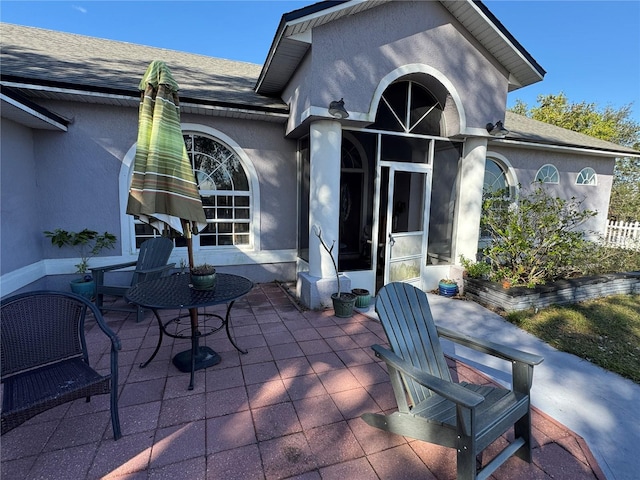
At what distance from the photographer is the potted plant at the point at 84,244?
4758 millimetres

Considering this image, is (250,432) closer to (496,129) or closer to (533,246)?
(533,246)

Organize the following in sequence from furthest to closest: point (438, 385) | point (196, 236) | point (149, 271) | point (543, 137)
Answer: point (543, 137) < point (196, 236) < point (149, 271) < point (438, 385)

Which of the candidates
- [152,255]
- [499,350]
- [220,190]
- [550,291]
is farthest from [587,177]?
[152,255]

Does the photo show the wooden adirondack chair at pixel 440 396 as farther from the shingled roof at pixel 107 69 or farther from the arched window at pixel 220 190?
the shingled roof at pixel 107 69

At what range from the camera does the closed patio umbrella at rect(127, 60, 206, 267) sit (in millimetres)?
2736

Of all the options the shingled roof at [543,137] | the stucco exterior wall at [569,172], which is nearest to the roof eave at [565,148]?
the shingled roof at [543,137]

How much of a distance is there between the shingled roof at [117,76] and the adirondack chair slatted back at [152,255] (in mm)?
2277

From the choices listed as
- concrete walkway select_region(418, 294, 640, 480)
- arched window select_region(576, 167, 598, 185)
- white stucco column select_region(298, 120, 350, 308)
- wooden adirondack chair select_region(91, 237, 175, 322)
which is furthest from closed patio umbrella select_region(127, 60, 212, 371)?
arched window select_region(576, 167, 598, 185)

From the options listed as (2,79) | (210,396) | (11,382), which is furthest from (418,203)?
(2,79)

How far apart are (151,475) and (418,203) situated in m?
5.43

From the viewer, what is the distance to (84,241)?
16.7ft

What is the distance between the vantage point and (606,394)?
2.99m

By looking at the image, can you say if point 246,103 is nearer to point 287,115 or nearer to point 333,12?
point 287,115

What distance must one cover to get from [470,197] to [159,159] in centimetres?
555
